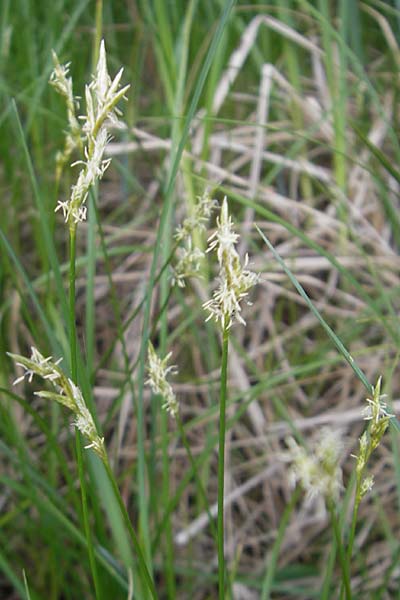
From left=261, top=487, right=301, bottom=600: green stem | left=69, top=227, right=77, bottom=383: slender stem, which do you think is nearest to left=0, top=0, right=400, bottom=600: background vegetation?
left=261, top=487, right=301, bottom=600: green stem

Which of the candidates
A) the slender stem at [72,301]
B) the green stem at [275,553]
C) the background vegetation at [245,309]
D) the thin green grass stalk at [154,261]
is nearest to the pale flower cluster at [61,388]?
the slender stem at [72,301]

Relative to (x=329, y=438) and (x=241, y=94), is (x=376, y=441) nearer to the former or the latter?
(x=329, y=438)

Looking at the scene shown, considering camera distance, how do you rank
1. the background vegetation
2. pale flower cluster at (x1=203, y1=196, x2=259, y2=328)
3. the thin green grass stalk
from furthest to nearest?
the background vegetation
the thin green grass stalk
pale flower cluster at (x1=203, y1=196, x2=259, y2=328)

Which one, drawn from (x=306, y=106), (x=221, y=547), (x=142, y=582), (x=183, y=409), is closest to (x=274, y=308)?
(x=183, y=409)

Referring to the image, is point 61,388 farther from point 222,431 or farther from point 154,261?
point 154,261

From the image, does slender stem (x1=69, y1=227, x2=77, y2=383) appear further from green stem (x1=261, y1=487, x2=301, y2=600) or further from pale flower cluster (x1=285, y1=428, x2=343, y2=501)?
green stem (x1=261, y1=487, x2=301, y2=600)

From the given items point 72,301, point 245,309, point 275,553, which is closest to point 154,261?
point 72,301

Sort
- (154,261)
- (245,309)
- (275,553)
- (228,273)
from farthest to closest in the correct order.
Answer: (245,309), (275,553), (154,261), (228,273)

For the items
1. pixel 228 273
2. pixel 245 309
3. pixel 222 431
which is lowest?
pixel 245 309

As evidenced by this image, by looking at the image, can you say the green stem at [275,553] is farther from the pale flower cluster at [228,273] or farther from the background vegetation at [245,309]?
the pale flower cluster at [228,273]
